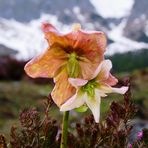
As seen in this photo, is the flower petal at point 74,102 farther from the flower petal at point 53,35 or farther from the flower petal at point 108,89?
the flower petal at point 53,35

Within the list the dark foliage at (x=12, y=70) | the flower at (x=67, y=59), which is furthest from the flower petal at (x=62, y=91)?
the dark foliage at (x=12, y=70)

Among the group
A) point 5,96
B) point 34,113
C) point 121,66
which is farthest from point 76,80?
point 121,66

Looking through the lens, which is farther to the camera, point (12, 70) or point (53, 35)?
point (12, 70)

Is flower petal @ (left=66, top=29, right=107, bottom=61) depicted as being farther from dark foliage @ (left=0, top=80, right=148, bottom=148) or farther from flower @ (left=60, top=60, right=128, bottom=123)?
dark foliage @ (left=0, top=80, right=148, bottom=148)

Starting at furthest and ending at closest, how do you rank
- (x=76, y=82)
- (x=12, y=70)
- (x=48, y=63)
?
(x=12, y=70) → (x=48, y=63) → (x=76, y=82)

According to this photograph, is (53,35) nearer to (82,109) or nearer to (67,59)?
(67,59)

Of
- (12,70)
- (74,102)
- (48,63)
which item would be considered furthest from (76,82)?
(12,70)
